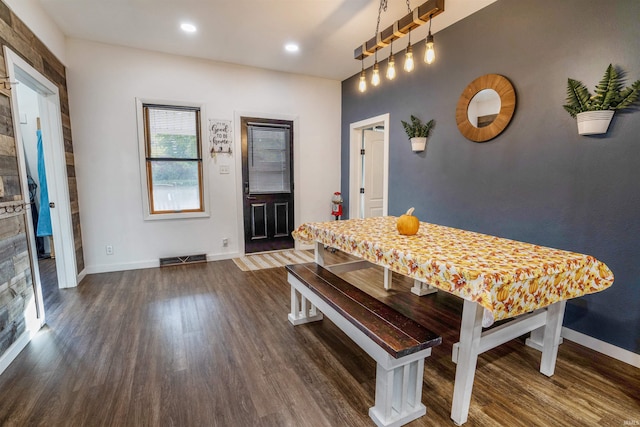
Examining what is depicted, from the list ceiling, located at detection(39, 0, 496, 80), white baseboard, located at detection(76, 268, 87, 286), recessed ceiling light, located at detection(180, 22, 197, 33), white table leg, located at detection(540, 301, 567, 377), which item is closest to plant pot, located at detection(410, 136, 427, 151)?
ceiling, located at detection(39, 0, 496, 80)

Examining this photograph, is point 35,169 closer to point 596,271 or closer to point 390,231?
point 390,231

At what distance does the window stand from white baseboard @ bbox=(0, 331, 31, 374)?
2.01m

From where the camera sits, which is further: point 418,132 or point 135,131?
point 135,131

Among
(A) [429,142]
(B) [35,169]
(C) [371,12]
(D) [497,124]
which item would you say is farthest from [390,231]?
(B) [35,169]

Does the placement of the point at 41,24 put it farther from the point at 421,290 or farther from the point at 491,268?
the point at 421,290

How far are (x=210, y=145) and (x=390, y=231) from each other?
3.06m

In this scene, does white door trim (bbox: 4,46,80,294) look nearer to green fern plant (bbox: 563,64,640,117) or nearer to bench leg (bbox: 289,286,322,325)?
bench leg (bbox: 289,286,322,325)

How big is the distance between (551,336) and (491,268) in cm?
92

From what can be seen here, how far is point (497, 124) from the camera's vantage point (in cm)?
272

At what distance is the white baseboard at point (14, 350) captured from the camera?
1922 mm

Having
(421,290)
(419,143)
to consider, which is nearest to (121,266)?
(421,290)

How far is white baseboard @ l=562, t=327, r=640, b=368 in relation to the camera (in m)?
2.01

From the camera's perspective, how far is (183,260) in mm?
4199

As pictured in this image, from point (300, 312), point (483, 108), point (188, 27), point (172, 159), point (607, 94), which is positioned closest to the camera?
point (607, 94)
